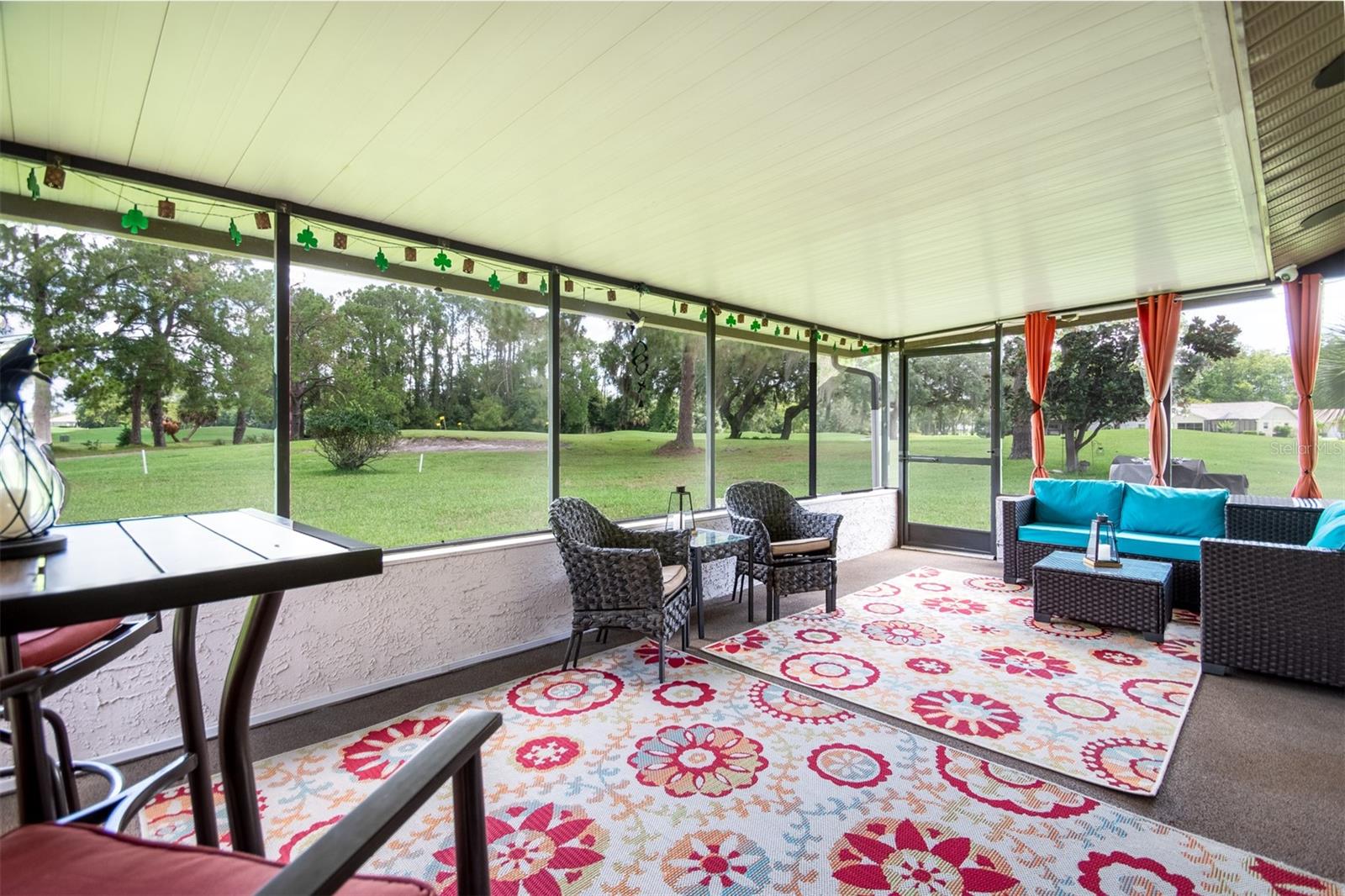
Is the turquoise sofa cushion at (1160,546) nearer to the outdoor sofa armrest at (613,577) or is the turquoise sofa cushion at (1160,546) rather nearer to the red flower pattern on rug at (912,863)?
the red flower pattern on rug at (912,863)

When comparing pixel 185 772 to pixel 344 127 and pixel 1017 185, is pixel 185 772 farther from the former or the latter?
pixel 1017 185

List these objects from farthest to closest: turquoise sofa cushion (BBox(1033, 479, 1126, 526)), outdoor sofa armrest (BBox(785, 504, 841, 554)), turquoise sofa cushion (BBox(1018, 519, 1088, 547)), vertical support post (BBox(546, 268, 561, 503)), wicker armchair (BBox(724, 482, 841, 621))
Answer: turquoise sofa cushion (BBox(1033, 479, 1126, 526)), turquoise sofa cushion (BBox(1018, 519, 1088, 547)), outdoor sofa armrest (BBox(785, 504, 841, 554)), wicker armchair (BBox(724, 482, 841, 621)), vertical support post (BBox(546, 268, 561, 503))

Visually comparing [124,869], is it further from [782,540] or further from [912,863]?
[782,540]

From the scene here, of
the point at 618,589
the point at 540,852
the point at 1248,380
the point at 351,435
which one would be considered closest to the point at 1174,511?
the point at 1248,380

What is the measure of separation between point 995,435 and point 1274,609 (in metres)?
3.17

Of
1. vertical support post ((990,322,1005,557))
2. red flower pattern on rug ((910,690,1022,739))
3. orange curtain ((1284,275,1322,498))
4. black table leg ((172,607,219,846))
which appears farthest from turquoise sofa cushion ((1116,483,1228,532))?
black table leg ((172,607,219,846))

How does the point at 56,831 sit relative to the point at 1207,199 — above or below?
below

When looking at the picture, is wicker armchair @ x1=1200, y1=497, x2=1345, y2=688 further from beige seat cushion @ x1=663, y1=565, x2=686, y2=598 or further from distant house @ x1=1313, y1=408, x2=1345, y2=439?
beige seat cushion @ x1=663, y1=565, x2=686, y2=598

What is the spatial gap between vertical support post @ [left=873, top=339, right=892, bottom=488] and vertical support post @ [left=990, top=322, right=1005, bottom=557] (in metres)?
1.09

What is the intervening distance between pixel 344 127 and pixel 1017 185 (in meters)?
2.86

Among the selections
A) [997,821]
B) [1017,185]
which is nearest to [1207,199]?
[1017,185]

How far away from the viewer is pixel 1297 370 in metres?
4.13

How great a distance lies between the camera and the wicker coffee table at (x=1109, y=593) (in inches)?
141

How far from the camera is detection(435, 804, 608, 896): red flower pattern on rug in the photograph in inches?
64.9
